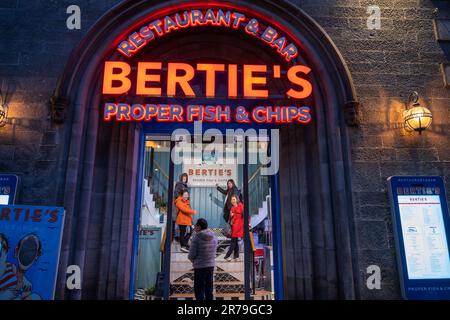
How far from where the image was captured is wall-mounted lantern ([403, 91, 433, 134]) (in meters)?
5.65

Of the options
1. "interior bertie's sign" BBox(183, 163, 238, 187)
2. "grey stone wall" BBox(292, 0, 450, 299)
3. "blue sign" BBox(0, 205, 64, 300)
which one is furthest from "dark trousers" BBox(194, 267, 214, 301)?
"interior bertie's sign" BBox(183, 163, 238, 187)

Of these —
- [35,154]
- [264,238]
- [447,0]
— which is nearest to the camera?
[35,154]

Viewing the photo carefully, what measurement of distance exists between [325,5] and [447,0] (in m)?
2.66

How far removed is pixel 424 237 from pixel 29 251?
20.4 feet

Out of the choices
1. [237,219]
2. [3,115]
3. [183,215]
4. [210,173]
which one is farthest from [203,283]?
[3,115]

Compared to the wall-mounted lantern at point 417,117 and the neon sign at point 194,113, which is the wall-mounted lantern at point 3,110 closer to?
the neon sign at point 194,113

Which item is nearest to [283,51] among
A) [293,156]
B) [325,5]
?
[325,5]

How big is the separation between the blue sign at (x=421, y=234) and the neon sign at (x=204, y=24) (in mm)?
3300

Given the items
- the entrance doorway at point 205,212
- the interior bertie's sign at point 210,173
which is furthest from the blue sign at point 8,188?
the interior bertie's sign at point 210,173

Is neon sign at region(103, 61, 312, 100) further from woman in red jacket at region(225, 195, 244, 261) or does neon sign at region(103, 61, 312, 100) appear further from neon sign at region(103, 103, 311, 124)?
woman in red jacket at region(225, 195, 244, 261)

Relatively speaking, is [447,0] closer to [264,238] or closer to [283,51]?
[283,51]

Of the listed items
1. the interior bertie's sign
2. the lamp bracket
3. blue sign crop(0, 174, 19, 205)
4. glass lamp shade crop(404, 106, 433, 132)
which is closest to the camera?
blue sign crop(0, 174, 19, 205)

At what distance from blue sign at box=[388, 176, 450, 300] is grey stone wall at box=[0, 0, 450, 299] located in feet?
0.66
